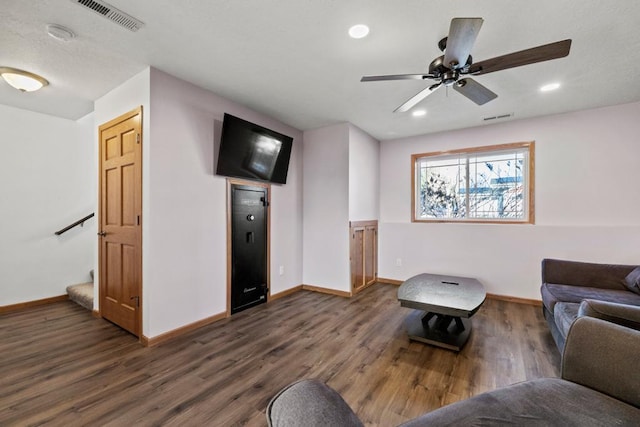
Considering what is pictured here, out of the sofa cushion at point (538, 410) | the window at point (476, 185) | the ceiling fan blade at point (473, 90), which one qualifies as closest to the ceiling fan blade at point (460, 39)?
the ceiling fan blade at point (473, 90)

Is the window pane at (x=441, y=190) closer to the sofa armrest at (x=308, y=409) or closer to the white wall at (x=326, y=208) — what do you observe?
the white wall at (x=326, y=208)

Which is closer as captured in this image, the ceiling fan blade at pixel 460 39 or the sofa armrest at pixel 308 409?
the sofa armrest at pixel 308 409

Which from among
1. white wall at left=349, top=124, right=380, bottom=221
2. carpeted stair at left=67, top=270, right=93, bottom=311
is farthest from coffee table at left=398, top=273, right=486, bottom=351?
carpeted stair at left=67, top=270, right=93, bottom=311

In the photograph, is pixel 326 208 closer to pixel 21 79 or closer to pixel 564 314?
pixel 564 314

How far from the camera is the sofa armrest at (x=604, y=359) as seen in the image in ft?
3.85

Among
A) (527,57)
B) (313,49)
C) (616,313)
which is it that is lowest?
(616,313)

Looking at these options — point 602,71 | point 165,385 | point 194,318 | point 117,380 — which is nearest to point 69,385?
point 117,380

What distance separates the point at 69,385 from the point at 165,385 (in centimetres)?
69

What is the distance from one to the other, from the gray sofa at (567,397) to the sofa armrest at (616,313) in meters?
0.37

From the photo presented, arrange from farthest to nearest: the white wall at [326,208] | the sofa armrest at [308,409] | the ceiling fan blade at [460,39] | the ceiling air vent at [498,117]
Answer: the white wall at [326,208]
the ceiling air vent at [498,117]
the ceiling fan blade at [460,39]
the sofa armrest at [308,409]

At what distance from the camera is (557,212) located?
3.66 metres

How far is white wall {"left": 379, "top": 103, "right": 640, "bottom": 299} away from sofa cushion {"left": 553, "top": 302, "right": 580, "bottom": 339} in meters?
1.59

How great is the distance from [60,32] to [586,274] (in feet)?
17.3

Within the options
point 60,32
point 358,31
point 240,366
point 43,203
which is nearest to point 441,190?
point 358,31
